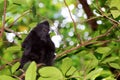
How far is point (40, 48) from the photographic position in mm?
1188

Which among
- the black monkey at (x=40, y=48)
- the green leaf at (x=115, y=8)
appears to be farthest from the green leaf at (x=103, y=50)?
the black monkey at (x=40, y=48)

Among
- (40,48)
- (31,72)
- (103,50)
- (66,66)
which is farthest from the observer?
(103,50)

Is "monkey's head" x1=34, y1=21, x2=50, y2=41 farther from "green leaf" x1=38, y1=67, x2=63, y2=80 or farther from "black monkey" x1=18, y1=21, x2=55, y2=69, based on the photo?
"green leaf" x1=38, y1=67, x2=63, y2=80

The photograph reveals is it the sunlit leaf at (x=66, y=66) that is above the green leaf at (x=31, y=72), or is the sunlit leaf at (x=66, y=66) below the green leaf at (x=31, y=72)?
below

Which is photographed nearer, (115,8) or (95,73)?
(95,73)

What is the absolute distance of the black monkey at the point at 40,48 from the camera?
3.89 feet

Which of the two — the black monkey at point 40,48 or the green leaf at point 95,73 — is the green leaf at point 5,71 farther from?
the green leaf at point 95,73

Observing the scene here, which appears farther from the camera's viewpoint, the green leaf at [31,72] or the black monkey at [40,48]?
the black monkey at [40,48]

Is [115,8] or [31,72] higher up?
[115,8]

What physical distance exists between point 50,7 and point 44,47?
9.91 ft

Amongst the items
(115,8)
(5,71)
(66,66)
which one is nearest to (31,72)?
(66,66)

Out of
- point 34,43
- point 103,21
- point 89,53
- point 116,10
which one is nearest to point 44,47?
point 34,43

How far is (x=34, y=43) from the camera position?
1192 mm

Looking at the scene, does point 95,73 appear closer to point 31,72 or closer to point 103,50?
point 31,72
